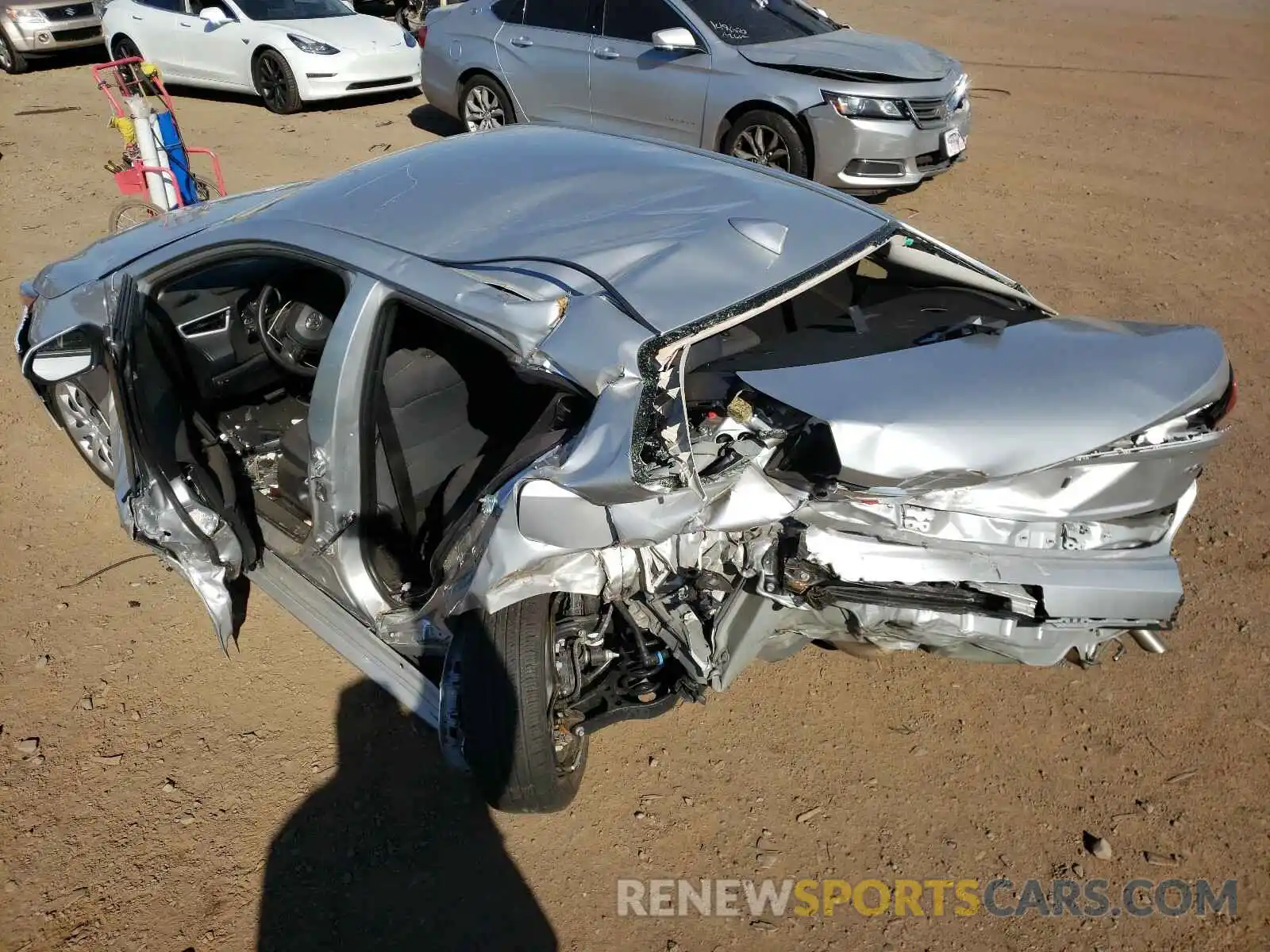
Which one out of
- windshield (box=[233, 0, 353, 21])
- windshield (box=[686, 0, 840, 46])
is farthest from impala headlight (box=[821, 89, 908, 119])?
windshield (box=[233, 0, 353, 21])

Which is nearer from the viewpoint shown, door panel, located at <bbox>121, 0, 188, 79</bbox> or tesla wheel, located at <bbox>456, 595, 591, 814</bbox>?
tesla wheel, located at <bbox>456, 595, 591, 814</bbox>

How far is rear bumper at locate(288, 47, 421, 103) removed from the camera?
938 cm

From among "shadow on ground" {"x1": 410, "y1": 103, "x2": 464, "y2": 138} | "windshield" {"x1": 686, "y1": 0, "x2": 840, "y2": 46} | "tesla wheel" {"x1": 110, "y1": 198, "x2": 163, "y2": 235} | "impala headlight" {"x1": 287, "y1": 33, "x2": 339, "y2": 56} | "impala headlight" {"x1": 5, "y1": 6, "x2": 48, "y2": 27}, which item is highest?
"windshield" {"x1": 686, "y1": 0, "x2": 840, "y2": 46}

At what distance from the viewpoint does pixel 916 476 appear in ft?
7.35

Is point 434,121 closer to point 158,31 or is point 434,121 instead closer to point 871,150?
point 158,31

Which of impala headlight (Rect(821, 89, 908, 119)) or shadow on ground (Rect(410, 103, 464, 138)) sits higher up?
impala headlight (Rect(821, 89, 908, 119))

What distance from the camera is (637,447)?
2.14 meters

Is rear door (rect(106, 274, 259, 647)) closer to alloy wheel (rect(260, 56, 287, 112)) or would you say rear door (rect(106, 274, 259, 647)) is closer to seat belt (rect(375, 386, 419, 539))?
seat belt (rect(375, 386, 419, 539))

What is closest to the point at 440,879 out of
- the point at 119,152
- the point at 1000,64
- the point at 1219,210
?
the point at 1219,210

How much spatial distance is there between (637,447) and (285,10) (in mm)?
9966

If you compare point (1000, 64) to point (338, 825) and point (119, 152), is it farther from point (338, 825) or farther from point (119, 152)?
point (338, 825)

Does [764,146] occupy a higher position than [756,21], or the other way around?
[756,21]

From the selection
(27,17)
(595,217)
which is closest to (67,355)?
(595,217)

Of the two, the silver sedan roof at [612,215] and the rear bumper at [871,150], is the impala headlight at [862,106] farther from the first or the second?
the silver sedan roof at [612,215]
